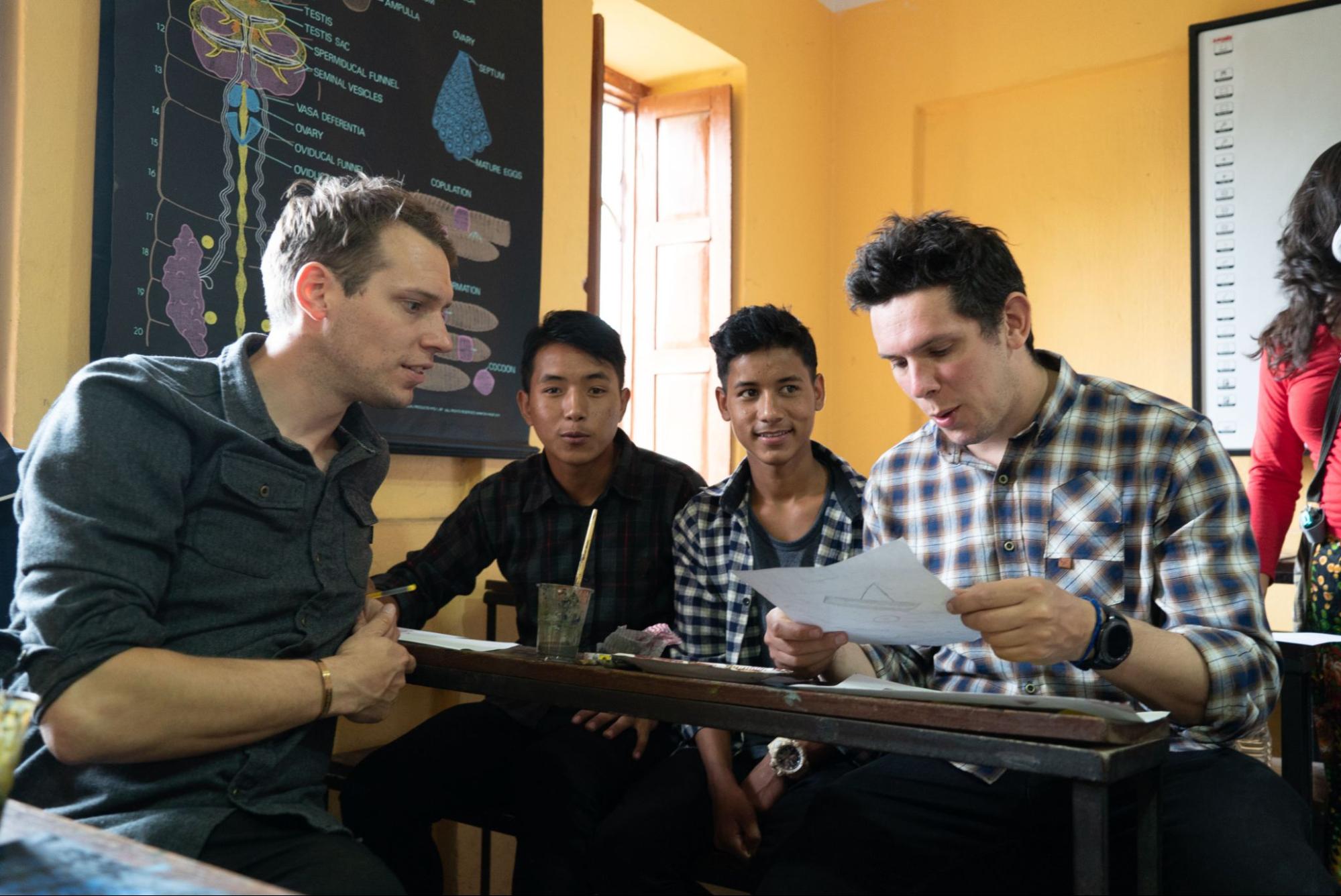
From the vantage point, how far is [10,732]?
0.82 meters

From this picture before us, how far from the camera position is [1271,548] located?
237 cm

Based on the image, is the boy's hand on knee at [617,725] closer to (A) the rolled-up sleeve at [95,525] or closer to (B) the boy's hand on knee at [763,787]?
(B) the boy's hand on knee at [763,787]

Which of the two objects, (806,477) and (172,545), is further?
(806,477)

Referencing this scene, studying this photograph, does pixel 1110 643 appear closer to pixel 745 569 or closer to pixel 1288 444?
pixel 745 569

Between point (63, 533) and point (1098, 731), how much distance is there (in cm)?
112

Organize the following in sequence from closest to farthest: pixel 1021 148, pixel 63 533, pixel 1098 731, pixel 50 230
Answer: pixel 1098 731, pixel 63 533, pixel 50 230, pixel 1021 148

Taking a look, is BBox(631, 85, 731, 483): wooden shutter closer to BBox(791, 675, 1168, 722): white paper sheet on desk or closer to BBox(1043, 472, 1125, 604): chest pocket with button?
BBox(1043, 472, 1125, 604): chest pocket with button

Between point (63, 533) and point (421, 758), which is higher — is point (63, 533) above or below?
above

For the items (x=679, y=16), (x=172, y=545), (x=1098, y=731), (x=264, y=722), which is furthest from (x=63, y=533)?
(x=679, y=16)

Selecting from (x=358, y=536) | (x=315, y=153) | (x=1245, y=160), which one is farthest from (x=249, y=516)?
(x=1245, y=160)

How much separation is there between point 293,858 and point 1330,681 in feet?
5.73

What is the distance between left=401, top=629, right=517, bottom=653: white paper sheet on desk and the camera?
1.70 metres

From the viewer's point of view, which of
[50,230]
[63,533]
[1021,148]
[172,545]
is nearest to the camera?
[63,533]

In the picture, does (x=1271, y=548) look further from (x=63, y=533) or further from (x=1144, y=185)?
(x=63, y=533)
